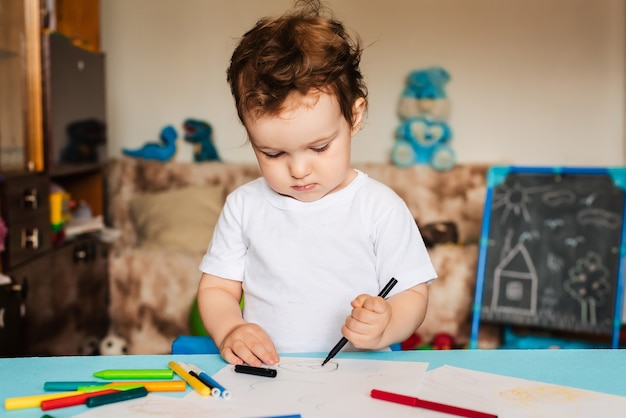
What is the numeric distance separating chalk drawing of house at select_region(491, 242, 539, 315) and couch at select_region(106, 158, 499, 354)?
0.11 meters

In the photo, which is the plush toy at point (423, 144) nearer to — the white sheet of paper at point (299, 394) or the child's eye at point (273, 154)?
the child's eye at point (273, 154)

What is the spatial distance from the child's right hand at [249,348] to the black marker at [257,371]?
27 mm

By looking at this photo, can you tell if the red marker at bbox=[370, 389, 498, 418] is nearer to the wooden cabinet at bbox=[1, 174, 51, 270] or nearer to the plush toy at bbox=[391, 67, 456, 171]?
the wooden cabinet at bbox=[1, 174, 51, 270]

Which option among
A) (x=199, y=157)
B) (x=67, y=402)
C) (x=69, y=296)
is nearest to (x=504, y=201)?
(x=199, y=157)

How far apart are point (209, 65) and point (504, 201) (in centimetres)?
142

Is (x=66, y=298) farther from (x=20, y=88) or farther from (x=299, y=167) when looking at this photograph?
(x=299, y=167)

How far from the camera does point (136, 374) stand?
0.82m

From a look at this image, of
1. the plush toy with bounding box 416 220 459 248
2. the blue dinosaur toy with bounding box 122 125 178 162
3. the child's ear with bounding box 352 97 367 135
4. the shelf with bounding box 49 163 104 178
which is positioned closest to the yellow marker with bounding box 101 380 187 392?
the child's ear with bounding box 352 97 367 135

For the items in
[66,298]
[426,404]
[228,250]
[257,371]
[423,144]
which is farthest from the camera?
[423,144]

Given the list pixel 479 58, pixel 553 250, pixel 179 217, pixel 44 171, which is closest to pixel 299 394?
pixel 44 171

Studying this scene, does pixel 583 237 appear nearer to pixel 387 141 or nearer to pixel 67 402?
pixel 387 141

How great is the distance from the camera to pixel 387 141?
10.3ft

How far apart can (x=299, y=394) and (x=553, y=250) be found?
215 cm

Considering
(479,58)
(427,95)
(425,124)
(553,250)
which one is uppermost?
Answer: (479,58)
